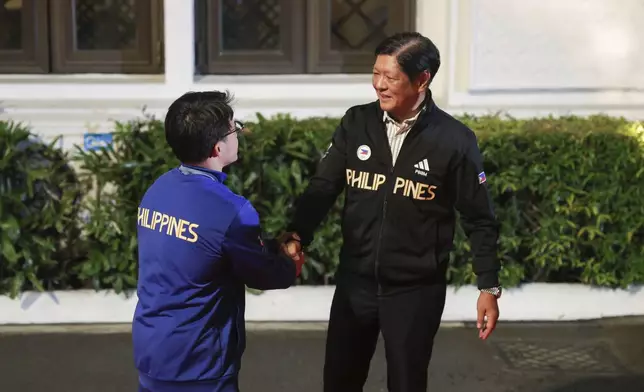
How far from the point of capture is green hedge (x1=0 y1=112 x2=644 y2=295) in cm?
532

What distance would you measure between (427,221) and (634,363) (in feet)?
8.37

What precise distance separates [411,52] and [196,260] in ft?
3.57

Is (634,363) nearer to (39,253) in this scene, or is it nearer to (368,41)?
(368,41)

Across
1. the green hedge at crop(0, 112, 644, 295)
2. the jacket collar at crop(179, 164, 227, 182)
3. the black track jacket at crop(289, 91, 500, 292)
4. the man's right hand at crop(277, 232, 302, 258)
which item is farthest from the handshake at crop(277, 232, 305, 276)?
the green hedge at crop(0, 112, 644, 295)

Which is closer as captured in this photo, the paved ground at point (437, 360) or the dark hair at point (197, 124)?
the dark hair at point (197, 124)

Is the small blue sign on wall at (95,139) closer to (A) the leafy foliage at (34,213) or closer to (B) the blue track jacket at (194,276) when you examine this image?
(A) the leafy foliage at (34,213)

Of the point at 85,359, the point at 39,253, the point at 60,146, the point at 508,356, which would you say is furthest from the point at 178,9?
the point at 508,356

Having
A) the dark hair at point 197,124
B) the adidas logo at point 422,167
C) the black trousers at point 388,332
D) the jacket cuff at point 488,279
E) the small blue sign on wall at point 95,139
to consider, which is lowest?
the black trousers at point 388,332

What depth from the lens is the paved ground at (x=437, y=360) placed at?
453cm

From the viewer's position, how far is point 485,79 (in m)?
6.04

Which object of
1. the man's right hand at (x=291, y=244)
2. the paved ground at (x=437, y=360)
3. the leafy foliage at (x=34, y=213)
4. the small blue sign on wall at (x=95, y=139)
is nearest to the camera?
the man's right hand at (x=291, y=244)

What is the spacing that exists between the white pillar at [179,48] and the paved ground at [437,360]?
195cm

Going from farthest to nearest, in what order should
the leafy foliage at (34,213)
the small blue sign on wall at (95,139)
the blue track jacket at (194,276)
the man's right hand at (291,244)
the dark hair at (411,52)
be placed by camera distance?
the small blue sign on wall at (95,139) < the leafy foliage at (34,213) < the man's right hand at (291,244) < the dark hair at (411,52) < the blue track jacket at (194,276)

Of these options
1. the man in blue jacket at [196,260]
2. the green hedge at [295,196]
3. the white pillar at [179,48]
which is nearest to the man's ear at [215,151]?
the man in blue jacket at [196,260]
